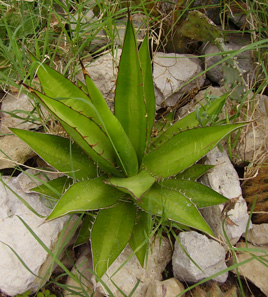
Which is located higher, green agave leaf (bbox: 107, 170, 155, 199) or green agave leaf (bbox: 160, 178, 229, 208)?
green agave leaf (bbox: 107, 170, 155, 199)

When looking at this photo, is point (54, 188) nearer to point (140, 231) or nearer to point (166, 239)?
point (140, 231)

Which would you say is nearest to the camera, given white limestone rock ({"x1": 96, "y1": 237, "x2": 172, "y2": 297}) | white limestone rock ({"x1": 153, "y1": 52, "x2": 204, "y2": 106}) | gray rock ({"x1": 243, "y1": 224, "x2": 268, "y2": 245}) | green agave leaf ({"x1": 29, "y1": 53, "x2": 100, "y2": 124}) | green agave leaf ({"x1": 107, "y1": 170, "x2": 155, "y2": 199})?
green agave leaf ({"x1": 107, "y1": 170, "x2": 155, "y2": 199})

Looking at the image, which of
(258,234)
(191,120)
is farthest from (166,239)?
(191,120)

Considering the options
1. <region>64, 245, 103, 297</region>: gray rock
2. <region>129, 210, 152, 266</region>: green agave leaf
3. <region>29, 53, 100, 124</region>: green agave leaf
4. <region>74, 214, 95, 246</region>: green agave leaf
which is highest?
<region>29, 53, 100, 124</region>: green agave leaf

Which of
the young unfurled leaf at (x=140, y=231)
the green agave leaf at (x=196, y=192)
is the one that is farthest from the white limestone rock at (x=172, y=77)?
the young unfurled leaf at (x=140, y=231)

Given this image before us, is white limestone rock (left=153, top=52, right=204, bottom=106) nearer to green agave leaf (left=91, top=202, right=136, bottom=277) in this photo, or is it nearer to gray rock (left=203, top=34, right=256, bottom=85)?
gray rock (left=203, top=34, right=256, bottom=85)

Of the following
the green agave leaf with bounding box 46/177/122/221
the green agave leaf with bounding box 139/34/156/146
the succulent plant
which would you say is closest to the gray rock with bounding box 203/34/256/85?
the succulent plant

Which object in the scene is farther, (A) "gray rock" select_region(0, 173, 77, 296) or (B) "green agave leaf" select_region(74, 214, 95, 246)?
(B) "green agave leaf" select_region(74, 214, 95, 246)
